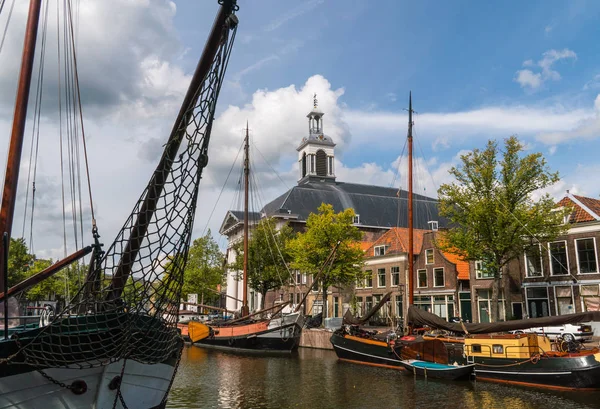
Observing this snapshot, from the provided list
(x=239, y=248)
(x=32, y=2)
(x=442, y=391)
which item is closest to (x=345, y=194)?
(x=239, y=248)

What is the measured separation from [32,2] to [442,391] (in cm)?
1552

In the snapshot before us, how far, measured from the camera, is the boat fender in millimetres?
7273

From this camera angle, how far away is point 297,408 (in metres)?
13.6

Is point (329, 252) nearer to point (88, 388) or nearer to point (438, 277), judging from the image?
point (438, 277)

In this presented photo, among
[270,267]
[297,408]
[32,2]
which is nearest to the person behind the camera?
[32,2]

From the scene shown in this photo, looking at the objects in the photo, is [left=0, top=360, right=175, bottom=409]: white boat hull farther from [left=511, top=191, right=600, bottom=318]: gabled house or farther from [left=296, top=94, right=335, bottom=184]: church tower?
[left=296, top=94, right=335, bottom=184]: church tower

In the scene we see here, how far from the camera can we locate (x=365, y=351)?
21750mm

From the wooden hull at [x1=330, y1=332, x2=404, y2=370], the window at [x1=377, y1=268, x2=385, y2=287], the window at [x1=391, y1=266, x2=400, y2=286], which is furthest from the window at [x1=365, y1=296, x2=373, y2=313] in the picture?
the wooden hull at [x1=330, y1=332, x2=404, y2=370]

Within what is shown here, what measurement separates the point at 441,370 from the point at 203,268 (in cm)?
3527

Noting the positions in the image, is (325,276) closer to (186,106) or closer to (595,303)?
(595,303)

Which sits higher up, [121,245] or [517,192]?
[517,192]

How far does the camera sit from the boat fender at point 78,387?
7273 mm

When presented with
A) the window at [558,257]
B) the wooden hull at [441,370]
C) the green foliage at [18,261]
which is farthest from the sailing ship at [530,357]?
the green foliage at [18,261]

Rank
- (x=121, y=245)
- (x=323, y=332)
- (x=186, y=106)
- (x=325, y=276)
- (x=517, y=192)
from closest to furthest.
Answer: (x=121, y=245) → (x=186, y=106) → (x=517, y=192) → (x=323, y=332) → (x=325, y=276)
